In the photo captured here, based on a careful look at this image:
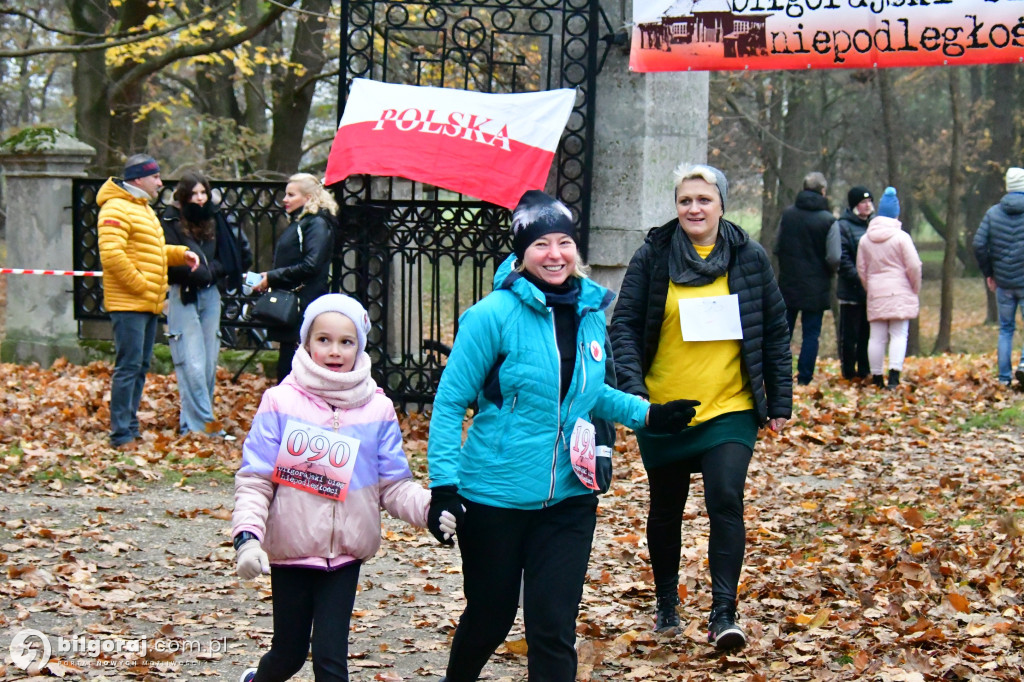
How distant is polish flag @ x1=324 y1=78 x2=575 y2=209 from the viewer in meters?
10.0

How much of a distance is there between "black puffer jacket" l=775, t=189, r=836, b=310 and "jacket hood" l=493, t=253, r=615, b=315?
926 cm

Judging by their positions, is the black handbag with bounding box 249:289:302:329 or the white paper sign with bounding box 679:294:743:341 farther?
the black handbag with bounding box 249:289:302:329

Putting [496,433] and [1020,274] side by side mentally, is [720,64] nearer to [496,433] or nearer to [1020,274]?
[1020,274]

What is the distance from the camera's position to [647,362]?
553 cm

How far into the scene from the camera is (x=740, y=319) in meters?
5.37

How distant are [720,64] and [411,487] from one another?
656cm

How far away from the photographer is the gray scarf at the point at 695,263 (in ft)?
17.7

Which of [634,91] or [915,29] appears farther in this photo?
[634,91]

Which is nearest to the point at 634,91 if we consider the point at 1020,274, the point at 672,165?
the point at 672,165

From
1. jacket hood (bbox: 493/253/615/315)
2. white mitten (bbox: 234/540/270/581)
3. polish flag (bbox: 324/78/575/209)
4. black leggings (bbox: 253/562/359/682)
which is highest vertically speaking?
polish flag (bbox: 324/78/575/209)

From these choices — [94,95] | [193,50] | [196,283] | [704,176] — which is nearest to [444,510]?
[704,176]

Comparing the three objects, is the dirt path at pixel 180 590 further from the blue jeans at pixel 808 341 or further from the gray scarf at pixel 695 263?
the blue jeans at pixel 808 341

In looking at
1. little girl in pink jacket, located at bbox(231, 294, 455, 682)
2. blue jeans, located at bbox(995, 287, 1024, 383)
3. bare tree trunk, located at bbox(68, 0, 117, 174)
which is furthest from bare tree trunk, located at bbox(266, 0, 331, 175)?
little girl in pink jacket, located at bbox(231, 294, 455, 682)

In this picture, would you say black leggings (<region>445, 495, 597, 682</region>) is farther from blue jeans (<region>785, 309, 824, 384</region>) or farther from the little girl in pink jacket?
blue jeans (<region>785, 309, 824, 384</region>)
